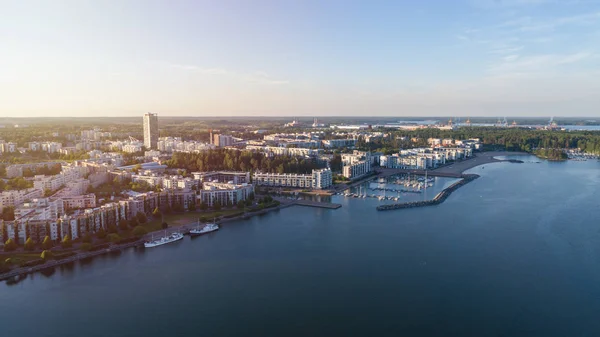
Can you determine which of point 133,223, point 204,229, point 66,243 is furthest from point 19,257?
point 204,229

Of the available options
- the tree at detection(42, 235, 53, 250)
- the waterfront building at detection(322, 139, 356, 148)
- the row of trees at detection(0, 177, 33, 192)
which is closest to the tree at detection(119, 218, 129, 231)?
the tree at detection(42, 235, 53, 250)

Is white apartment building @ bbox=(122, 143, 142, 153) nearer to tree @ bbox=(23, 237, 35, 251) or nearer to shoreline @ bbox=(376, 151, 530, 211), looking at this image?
shoreline @ bbox=(376, 151, 530, 211)

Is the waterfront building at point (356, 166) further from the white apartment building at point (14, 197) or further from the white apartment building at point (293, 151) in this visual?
the white apartment building at point (14, 197)

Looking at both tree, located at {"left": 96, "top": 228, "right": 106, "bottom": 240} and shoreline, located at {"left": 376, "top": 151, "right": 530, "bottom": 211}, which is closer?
tree, located at {"left": 96, "top": 228, "right": 106, "bottom": 240}

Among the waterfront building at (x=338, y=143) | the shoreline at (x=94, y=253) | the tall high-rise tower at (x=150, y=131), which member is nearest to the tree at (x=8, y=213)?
the shoreline at (x=94, y=253)

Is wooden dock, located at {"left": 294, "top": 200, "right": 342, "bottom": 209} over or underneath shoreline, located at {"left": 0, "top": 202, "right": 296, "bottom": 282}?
over

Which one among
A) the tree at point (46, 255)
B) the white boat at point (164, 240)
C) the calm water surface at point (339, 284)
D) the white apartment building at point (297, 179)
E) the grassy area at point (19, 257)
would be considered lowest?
the calm water surface at point (339, 284)
